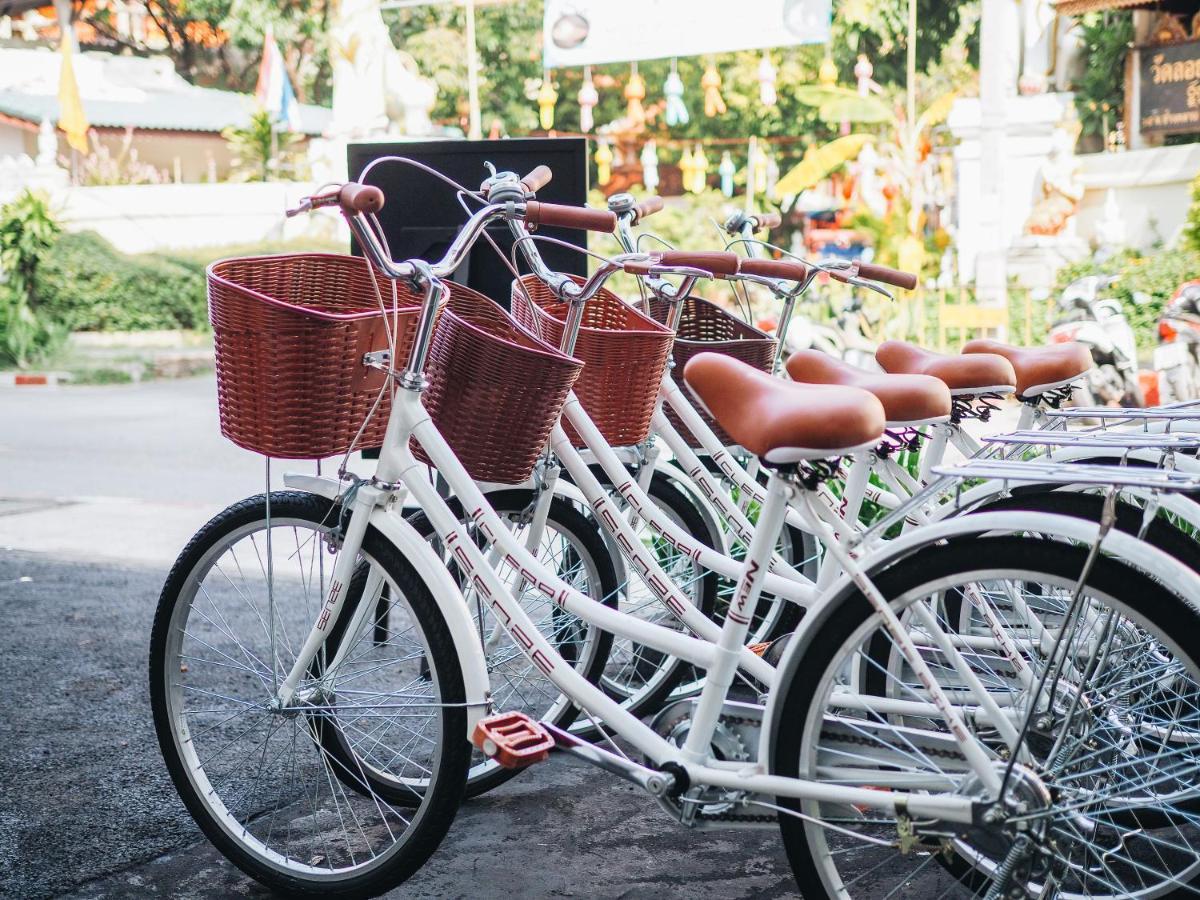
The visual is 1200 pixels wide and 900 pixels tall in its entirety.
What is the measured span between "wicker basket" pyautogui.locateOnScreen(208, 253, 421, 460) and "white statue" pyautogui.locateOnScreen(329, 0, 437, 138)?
24.3m

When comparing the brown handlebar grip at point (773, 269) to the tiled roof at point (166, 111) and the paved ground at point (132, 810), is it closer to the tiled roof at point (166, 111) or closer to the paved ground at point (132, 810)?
the paved ground at point (132, 810)

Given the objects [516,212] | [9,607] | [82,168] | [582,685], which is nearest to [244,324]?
[516,212]

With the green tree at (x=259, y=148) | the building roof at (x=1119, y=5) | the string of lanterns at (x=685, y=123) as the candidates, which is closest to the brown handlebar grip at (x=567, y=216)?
the string of lanterns at (x=685, y=123)

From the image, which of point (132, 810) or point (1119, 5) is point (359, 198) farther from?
Result: point (1119, 5)

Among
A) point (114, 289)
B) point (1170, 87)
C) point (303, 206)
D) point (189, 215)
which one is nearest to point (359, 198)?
point (303, 206)

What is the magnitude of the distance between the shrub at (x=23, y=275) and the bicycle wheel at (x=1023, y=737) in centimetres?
1834

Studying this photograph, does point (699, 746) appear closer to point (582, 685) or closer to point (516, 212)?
point (582, 685)

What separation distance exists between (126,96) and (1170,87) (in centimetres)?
2446

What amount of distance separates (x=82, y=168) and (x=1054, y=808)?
32357mm

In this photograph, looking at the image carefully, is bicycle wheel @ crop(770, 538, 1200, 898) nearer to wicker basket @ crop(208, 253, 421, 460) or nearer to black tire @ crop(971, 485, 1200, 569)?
black tire @ crop(971, 485, 1200, 569)

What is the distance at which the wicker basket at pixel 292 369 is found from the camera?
254 centimetres

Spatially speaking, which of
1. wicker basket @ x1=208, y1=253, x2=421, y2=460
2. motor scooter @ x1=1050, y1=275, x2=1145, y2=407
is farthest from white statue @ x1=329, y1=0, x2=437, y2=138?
wicker basket @ x1=208, y1=253, x2=421, y2=460

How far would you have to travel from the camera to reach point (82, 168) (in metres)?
31.1

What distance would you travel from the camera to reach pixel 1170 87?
68.4ft
